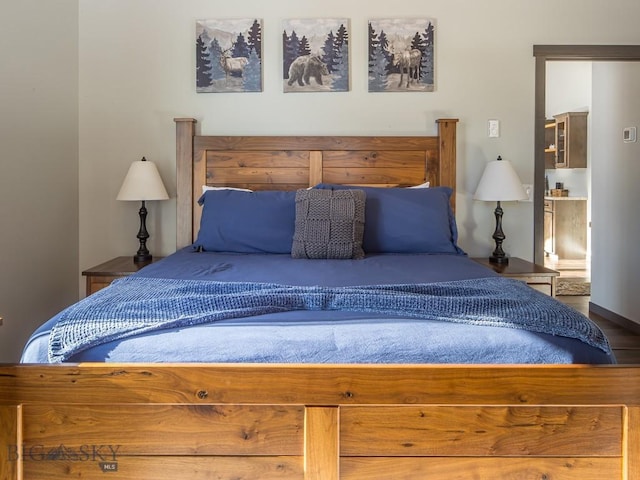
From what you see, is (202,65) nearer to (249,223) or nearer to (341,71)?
(341,71)

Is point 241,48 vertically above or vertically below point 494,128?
above

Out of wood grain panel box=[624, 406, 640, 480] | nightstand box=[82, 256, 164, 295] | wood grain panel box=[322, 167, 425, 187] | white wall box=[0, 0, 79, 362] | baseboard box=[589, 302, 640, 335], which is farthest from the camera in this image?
baseboard box=[589, 302, 640, 335]

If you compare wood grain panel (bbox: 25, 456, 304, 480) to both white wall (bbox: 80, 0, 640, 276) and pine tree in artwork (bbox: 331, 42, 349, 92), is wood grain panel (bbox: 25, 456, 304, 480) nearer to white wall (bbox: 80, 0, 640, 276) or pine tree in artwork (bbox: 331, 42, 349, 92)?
white wall (bbox: 80, 0, 640, 276)

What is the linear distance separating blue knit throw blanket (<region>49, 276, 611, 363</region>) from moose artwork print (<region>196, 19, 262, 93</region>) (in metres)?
2.01

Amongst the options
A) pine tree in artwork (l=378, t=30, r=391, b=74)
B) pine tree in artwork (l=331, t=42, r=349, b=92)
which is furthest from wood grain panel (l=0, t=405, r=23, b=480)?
pine tree in artwork (l=378, t=30, r=391, b=74)

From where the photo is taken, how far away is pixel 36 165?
309 centimetres

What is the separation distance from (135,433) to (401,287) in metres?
0.86

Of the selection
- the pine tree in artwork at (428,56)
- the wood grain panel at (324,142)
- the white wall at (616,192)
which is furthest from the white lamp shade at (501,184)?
the white wall at (616,192)

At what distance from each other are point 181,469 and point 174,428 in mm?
96

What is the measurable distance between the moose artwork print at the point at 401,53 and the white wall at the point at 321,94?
0.06 meters

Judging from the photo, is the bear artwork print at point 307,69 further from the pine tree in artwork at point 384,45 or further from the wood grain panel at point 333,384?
the wood grain panel at point 333,384

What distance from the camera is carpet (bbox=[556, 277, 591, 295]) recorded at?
5.50 m

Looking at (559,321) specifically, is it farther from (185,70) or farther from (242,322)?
(185,70)

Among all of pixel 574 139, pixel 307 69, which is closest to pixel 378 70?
pixel 307 69
